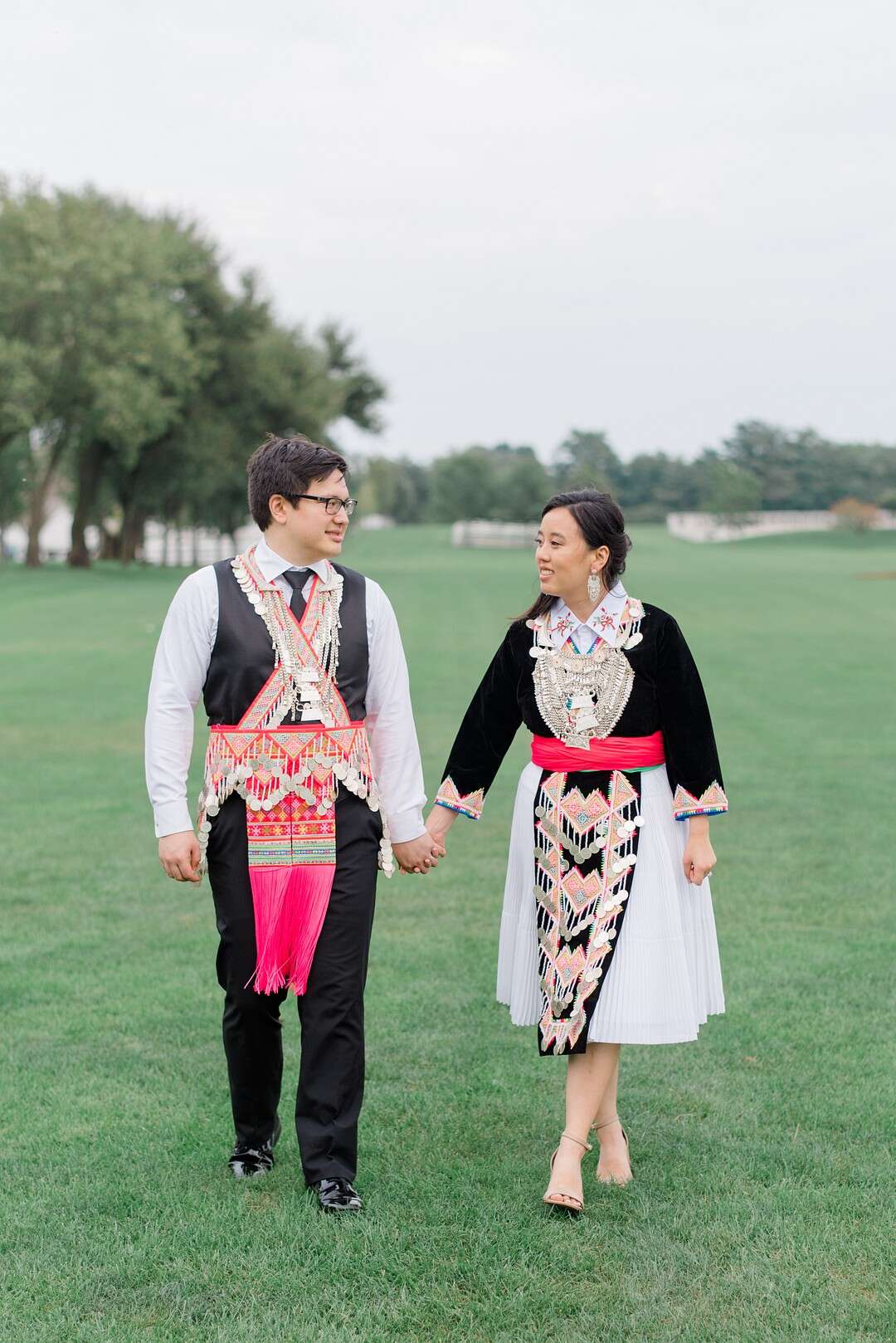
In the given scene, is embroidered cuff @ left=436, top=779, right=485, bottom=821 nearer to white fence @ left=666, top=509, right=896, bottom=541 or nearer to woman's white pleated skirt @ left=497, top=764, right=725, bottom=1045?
woman's white pleated skirt @ left=497, top=764, right=725, bottom=1045

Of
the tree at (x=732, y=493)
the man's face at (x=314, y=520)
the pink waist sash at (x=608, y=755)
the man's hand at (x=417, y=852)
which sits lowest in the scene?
the man's hand at (x=417, y=852)

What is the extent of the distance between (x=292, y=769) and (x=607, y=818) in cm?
89

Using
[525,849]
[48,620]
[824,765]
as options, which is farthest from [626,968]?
[48,620]

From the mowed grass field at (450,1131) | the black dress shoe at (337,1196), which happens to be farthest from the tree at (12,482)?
the black dress shoe at (337,1196)

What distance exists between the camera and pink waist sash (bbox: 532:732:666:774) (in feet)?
14.1

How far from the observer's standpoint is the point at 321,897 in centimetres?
415

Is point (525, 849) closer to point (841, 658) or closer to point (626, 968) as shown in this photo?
point (626, 968)

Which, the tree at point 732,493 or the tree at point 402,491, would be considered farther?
the tree at point 402,491

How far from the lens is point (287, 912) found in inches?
164

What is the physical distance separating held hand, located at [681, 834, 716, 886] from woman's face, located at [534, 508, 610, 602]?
78 centimetres

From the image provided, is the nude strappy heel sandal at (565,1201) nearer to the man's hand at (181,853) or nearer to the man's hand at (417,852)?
the man's hand at (417,852)

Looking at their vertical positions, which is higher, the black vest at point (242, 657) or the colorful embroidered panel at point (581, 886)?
the black vest at point (242, 657)

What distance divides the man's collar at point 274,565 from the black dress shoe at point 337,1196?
1.64 m

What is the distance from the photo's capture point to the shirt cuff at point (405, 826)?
433 centimetres
